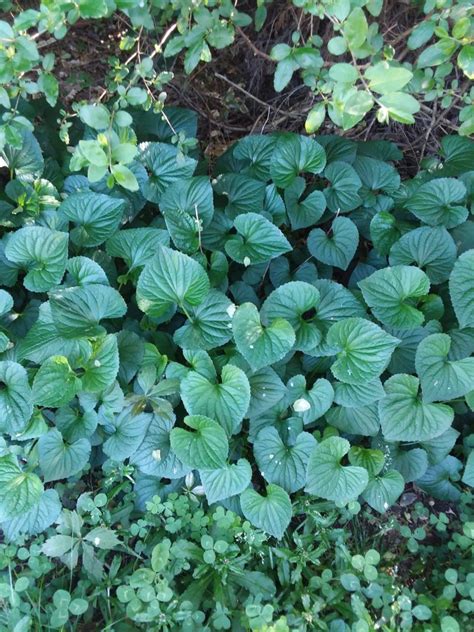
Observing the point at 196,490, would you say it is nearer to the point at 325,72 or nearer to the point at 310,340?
the point at 310,340

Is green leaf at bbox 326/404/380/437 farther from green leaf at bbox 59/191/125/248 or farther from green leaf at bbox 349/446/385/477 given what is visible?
green leaf at bbox 59/191/125/248

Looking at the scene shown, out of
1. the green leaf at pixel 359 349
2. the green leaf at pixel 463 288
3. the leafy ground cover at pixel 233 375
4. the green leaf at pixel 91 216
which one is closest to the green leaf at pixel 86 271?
the leafy ground cover at pixel 233 375

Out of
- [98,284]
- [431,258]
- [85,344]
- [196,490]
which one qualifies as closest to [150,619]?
[196,490]

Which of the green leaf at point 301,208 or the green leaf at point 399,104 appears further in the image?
the green leaf at point 301,208

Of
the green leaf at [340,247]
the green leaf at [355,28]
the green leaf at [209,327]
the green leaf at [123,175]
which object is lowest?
the green leaf at [209,327]

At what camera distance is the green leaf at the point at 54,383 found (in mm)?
1239

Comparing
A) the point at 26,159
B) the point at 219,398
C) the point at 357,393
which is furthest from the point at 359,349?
the point at 26,159

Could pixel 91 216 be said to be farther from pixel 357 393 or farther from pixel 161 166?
pixel 357 393

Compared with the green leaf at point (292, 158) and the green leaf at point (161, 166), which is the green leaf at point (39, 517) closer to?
the green leaf at point (161, 166)

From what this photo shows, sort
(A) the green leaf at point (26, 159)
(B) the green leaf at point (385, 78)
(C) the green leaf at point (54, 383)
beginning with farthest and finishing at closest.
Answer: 1. (A) the green leaf at point (26, 159)
2. (C) the green leaf at point (54, 383)
3. (B) the green leaf at point (385, 78)

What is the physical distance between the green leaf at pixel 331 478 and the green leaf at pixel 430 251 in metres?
0.51

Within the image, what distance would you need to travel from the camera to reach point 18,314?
141cm

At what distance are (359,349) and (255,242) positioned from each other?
382mm

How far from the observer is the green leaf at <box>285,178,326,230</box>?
153 cm
